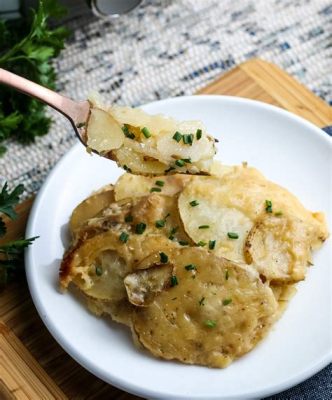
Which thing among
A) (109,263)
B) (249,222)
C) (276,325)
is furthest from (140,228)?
(276,325)

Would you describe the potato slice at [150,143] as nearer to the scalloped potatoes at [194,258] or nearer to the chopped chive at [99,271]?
the scalloped potatoes at [194,258]

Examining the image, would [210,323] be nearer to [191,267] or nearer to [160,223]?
[191,267]

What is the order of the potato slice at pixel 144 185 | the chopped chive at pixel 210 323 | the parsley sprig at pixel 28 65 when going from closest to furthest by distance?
1. the chopped chive at pixel 210 323
2. the potato slice at pixel 144 185
3. the parsley sprig at pixel 28 65

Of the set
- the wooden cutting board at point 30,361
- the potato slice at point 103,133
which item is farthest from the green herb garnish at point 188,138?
the wooden cutting board at point 30,361

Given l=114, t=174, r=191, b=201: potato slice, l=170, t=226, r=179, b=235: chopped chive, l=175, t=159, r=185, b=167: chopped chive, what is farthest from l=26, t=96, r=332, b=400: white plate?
l=175, t=159, r=185, b=167: chopped chive

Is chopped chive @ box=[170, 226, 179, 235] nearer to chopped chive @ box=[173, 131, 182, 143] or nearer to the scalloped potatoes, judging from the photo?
the scalloped potatoes

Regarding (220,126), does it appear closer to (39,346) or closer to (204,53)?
(204,53)
